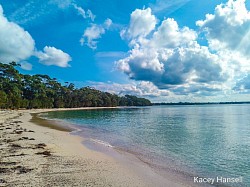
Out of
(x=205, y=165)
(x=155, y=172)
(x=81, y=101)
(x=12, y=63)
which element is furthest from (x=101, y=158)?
(x=81, y=101)

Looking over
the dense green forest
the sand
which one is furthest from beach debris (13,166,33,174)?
the dense green forest

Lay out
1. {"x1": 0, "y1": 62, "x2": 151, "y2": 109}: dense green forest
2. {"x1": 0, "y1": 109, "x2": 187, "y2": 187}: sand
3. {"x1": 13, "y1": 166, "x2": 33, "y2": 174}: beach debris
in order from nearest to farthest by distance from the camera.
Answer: {"x1": 0, "y1": 109, "x2": 187, "y2": 187}: sand
{"x1": 13, "y1": 166, "x2": 33, "y2": 174}: beach debris
{"x1": 0, "y1": 62, "x2": 151, "y2": 109}: dense green forest

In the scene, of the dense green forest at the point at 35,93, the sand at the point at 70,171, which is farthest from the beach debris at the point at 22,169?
the dense green forest at the point at 35,93

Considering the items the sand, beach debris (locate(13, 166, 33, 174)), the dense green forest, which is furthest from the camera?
the dense green forest

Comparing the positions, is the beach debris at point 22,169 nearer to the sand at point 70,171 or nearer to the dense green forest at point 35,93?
the sand at point 70,171

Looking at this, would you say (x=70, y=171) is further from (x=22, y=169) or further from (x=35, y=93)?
(x=35, y=93)

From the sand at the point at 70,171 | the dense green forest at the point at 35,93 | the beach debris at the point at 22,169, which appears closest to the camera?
the sand at the point at 70,171

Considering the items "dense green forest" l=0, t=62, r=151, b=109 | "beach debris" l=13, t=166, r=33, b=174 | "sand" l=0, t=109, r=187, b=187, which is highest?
"dense green forest" l=0, t=62, r=151, b=109

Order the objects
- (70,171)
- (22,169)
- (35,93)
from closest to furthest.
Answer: (22,169) → (70,171) → (35,93)

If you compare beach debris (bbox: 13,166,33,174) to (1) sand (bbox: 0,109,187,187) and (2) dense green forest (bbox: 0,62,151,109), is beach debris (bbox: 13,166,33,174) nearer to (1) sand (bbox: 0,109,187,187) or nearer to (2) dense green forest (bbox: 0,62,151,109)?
(1) sand (bbox: 0,109,187,187)

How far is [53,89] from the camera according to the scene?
489 feet

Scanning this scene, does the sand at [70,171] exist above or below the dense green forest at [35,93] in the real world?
below

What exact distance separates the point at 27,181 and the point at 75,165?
3.49 metres

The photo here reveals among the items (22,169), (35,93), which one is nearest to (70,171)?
(22,169)
